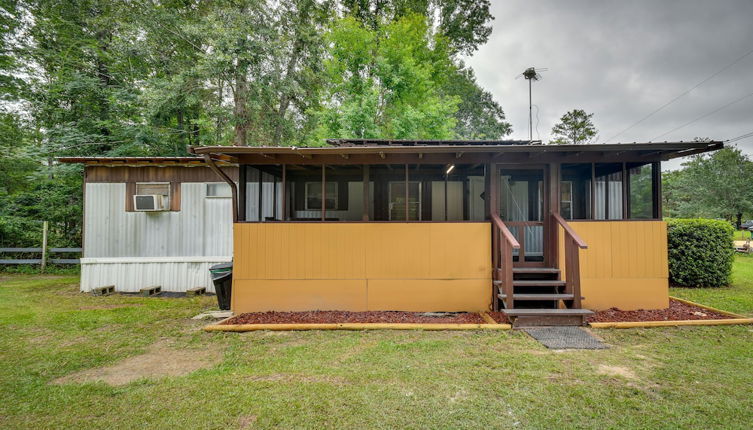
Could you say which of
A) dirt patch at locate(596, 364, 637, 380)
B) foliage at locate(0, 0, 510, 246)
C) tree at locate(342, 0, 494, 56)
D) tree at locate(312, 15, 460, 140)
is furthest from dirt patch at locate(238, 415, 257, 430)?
tree at locate(342, 0, 494, 56)

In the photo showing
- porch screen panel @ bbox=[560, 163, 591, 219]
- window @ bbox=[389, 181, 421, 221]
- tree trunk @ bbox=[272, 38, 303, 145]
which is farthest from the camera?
tree trunk @ bbox=[272, 38, 303, 145]

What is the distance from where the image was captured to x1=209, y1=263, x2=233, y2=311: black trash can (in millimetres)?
5578

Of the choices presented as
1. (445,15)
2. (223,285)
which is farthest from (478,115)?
(223,285)

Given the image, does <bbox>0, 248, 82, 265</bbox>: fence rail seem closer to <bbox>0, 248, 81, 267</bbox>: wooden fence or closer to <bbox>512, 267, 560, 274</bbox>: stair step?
<bbox>0, 248, 81, 267</bbox>: wooden fence

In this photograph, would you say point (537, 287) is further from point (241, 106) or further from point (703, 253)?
point (241, 106)

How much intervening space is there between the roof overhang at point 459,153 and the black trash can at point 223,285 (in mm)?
2073

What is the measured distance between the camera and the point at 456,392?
264 cm

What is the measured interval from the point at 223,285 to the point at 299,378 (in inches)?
134

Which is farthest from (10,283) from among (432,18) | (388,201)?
(432,18)

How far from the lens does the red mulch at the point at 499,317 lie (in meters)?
4.51

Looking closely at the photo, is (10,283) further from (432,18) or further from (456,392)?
(432,18)

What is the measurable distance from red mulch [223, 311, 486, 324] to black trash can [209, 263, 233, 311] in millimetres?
758

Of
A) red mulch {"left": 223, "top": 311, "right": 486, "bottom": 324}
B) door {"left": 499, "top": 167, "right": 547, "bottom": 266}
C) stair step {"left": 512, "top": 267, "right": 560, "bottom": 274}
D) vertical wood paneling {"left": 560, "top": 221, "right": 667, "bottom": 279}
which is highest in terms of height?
door {"left": 499, "top": 167, "right": 547, "bottom": 266}

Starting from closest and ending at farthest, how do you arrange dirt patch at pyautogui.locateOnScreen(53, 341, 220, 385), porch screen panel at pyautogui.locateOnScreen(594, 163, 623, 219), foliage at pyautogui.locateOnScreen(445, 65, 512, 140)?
dirt patch at pyautogui.locateOnScreen(53, 341, 220, 385) < porch screen panel at pyautogui.locateOnScreen(594, 163, 623, 219) < foliage at pyautogui.locateOnScreen(445, 65, 512, 140)
